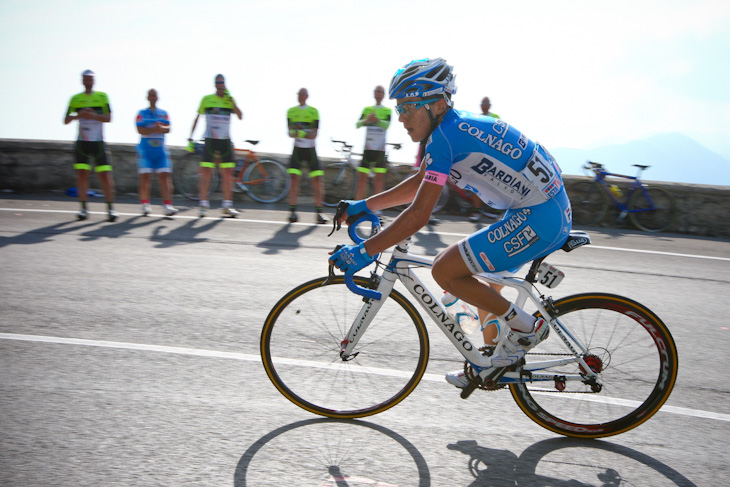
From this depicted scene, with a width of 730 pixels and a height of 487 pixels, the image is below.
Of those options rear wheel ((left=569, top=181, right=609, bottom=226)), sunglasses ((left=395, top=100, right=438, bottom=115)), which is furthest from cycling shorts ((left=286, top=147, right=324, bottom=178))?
sunglasses ((left=395, top=100, right=438, bottom=115))

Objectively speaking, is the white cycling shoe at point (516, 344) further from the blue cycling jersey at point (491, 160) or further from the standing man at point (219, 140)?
the standing man at point (219, 140)

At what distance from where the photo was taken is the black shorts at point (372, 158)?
34.9ft

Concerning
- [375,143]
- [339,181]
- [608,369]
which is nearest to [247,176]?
[339,181]

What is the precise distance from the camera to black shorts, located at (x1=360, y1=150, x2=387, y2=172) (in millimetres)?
10641

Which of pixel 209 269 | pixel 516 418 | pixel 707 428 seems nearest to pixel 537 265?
pixel 516 418

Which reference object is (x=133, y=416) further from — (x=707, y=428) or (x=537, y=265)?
(x=707, y=428)

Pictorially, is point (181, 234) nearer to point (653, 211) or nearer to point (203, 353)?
point (203, 353)

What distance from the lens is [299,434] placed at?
3.47m

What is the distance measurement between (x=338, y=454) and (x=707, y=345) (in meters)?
3.63

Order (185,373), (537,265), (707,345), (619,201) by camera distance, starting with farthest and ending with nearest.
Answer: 1. (619,201)
2. (707,345)
3. (185,373)
4. (537,265)

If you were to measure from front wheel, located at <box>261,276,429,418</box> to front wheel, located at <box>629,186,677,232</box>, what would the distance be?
27.1 ft

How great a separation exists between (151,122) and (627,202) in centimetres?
844

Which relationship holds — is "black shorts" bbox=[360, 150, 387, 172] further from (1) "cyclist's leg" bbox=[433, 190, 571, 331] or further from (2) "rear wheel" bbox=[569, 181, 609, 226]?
(1) "cyclist's leg" bbox=[433, 190, 571, 331]

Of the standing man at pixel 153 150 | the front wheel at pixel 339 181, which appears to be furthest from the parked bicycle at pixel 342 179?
the standing man at pixel 153 150
